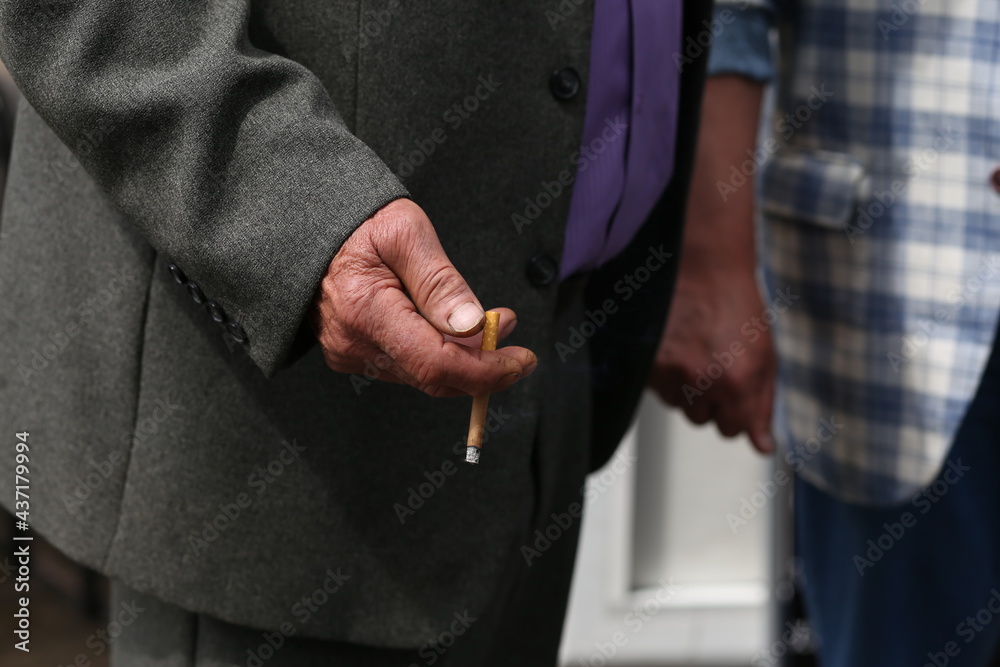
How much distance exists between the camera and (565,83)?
0.77m

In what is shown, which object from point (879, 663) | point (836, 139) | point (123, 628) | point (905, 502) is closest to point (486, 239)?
point (123, 628)

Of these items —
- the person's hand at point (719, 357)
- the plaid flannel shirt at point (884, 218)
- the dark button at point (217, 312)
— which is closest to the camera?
the dark button at point (217, 312)

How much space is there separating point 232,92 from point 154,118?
50mm

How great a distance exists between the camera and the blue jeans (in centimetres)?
116

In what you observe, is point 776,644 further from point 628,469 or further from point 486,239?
point 486,239

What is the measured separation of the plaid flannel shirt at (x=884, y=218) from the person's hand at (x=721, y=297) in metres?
0.03

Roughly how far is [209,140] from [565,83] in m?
0.28

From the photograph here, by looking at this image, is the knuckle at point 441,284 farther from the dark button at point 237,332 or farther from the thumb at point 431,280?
the dark button at point 237,332

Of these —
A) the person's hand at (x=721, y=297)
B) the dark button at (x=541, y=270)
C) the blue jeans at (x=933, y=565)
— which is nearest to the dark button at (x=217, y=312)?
the dark button at (x=541, y=270)

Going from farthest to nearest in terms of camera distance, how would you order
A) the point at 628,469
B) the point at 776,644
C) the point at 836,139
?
the point at 628,469 < the point at 776,644 < the point at 836,139

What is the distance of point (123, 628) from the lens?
0.85m

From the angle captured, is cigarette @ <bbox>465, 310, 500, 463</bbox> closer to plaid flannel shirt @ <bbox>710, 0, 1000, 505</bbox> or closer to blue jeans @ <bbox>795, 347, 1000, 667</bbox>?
plaid flannel shirt @ <bbox>710, 0, 1000, 505</bbox>

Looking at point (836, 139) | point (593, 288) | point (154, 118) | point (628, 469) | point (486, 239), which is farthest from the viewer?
point (628, 469)

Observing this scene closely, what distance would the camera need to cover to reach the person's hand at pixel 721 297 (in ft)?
3.86
